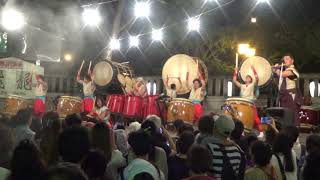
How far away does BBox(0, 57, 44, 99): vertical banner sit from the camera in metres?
10.5

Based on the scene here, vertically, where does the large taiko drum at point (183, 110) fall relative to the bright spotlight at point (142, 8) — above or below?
below

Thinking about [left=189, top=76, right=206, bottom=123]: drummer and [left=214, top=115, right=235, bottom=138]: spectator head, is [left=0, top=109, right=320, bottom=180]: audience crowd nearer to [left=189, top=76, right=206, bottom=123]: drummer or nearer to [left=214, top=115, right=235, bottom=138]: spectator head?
[left=214, top=115, right=235, bottom=138]: spectator head

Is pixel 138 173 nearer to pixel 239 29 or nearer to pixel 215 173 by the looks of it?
pixel 215 173

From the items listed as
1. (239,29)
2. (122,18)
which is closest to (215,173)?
(239,29)

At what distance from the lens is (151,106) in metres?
15.5

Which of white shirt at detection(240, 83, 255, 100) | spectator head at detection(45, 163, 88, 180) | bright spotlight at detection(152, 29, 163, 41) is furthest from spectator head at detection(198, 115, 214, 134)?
bright spotlight at detection(152, 29, 163, 41)

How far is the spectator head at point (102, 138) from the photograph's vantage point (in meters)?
4.94

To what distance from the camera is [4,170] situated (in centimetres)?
397

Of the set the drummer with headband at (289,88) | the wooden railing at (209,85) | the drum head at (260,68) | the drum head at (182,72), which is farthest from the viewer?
the drum head at (182,72)

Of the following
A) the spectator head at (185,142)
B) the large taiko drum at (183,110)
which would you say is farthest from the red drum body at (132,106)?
the spectator head at (185,142)

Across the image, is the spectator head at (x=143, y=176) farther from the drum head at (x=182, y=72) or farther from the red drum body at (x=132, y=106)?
the drum head at (x=182, y=72)

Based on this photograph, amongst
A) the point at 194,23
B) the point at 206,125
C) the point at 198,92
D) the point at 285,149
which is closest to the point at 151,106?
the point at 198,92

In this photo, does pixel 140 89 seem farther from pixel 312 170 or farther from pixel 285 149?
pixel 312 170

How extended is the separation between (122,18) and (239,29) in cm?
677
